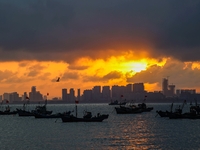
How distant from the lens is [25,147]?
74.8 metres

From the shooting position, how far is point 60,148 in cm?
7181

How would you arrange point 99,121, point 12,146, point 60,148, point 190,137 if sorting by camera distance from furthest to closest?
point 99,121 < point 190,137 < point 12,146 < point 60,148

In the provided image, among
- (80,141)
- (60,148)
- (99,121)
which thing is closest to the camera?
(60,148)

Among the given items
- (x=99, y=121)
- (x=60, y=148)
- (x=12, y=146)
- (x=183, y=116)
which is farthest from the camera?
(x=183, y=116)

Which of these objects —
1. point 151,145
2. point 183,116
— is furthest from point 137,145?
point 183,116

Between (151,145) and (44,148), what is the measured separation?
63.3ft

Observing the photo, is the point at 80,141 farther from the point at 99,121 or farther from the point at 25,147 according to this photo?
the point at 99,121

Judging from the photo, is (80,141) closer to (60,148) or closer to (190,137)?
(60,148)

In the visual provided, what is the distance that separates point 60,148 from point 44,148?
2851 mm

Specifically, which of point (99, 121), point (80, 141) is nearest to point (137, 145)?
point (80, 141)

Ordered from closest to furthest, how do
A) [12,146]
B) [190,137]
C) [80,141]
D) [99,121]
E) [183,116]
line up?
[12,146] → [80,141] → [190,137] → [99,121] → [183,116]

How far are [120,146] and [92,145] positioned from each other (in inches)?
211

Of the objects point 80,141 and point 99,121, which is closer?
point 80,141

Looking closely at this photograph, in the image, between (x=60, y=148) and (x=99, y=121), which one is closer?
(x=60, y=148)
